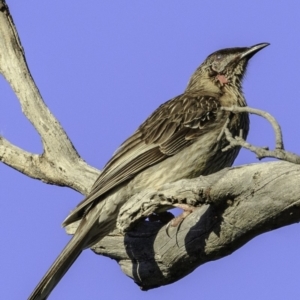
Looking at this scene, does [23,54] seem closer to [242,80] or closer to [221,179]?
[242,80]

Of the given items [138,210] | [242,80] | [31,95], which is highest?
[242,80]

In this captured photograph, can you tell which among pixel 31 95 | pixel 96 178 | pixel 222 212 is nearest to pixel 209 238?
pixel 222 212

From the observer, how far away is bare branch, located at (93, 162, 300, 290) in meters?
5.74

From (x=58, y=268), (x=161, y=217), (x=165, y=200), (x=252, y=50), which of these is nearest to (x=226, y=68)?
(x=252, y=50)

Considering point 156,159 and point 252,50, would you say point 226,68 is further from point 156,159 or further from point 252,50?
point 156,159

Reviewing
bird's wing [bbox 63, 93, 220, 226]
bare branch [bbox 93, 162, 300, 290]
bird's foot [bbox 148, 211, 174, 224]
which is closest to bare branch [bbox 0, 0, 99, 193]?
bird's wing [bbox 63, 93, 220, 226]

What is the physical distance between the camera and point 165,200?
659 centimetres

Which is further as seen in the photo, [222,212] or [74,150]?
[74,150]

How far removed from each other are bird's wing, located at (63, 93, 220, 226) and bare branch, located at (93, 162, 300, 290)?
493 mm

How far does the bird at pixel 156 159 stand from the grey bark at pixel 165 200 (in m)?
0.36

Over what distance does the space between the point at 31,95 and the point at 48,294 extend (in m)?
2.34

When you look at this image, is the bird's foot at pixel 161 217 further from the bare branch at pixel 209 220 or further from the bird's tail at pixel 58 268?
the bird's tail at pixel 58 268

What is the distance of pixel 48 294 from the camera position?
276 inches

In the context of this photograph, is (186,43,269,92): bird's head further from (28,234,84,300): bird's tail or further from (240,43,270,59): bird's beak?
(28,234,84,300): bird's tail
